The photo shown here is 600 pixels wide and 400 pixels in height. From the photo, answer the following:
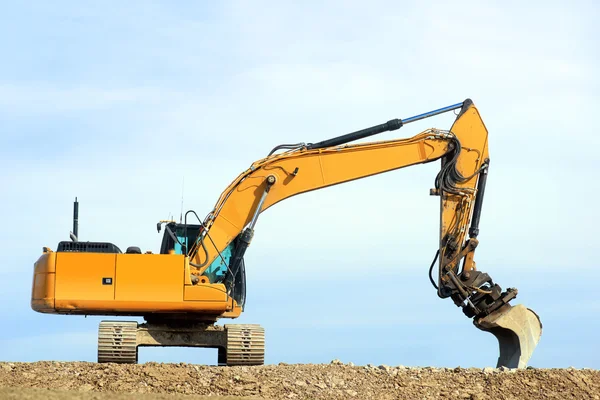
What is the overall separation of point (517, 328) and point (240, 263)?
15.2 ft

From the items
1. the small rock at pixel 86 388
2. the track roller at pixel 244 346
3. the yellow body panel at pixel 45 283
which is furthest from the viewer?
the track roller at pixel 244 346

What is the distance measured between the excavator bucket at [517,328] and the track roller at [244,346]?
12.3 feet

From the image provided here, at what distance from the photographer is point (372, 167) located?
17.1 meters

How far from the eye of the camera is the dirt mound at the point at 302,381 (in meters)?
14.6

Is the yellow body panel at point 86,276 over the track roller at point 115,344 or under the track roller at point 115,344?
over

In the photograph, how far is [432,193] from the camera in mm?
17375

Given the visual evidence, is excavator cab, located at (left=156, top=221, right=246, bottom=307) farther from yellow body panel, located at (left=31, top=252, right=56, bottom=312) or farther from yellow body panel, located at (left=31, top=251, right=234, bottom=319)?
yellow body panel, located at (left=31, top=252, right=56, bottom=312)

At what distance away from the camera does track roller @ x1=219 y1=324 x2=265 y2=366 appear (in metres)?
16.2

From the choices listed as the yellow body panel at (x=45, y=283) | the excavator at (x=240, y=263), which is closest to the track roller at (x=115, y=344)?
the excavator at (x=240, y=263)

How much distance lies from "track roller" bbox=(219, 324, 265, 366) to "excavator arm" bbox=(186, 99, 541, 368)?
709 millimetres

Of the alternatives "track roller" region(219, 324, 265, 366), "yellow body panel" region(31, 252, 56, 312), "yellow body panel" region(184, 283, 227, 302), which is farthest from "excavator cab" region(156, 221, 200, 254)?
"yellow body panel" region(31, 252, 56, 312)

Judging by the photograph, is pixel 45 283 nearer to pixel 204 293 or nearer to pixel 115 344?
pixel 115 344

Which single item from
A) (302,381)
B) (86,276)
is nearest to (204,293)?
(86,276)

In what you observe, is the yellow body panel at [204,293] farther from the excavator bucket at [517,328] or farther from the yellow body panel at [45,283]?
the excavator bucket at [517,328]
